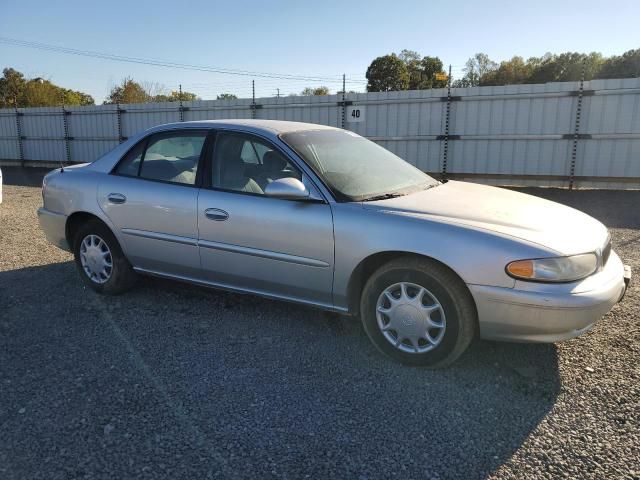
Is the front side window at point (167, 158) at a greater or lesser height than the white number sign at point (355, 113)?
lesser

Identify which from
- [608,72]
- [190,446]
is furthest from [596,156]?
[608,72]

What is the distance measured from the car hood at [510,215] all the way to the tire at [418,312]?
0.33m

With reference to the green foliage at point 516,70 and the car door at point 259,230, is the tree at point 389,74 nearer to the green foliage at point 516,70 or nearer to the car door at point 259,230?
the green foliage at point 516,70

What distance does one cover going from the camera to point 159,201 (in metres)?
4.07

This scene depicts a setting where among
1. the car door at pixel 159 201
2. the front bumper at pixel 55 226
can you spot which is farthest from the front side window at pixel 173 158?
the front bumper at pixel 55 226

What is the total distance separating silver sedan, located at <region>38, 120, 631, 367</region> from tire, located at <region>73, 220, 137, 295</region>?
0.01 m

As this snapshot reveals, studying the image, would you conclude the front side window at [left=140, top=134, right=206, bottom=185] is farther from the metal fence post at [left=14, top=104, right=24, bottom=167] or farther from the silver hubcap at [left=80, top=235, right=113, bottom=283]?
the metal fence post at [left=14, top=104, right=24, bottom=167]

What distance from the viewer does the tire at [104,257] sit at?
177 inches

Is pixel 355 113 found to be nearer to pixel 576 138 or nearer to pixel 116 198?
pixel 576 138

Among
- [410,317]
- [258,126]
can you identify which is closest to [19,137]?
[258,126]

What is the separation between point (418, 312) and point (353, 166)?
1.27 metres

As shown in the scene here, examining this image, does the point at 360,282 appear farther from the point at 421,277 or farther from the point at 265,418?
the point at 265,418

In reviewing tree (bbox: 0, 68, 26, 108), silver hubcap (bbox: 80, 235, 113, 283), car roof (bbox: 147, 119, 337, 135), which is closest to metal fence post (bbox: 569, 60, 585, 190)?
car roof (bbox: 147, 119, 337, 135)

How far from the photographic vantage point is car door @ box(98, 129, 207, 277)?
3.98 m
